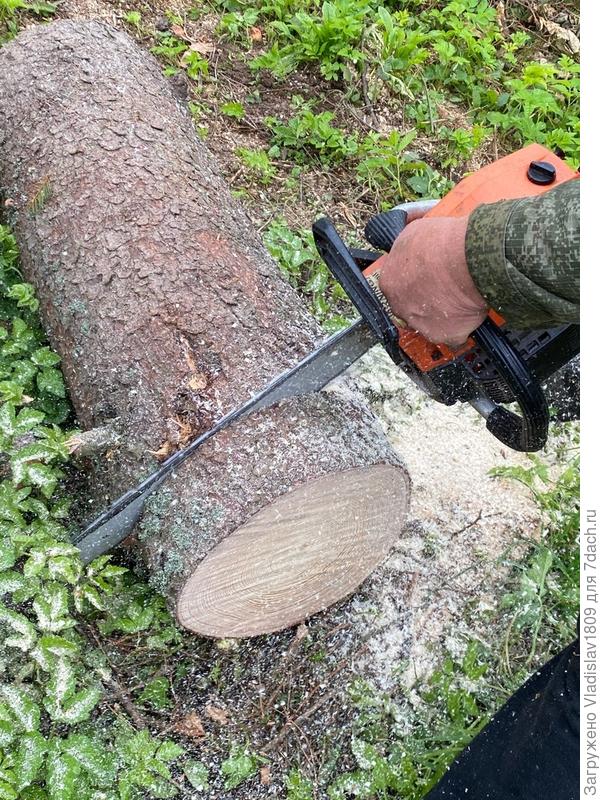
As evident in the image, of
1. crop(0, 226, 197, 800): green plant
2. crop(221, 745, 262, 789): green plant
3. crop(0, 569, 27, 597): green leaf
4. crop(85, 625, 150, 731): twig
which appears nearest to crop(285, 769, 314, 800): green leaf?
crop(221, 745, 262, 789): green plant

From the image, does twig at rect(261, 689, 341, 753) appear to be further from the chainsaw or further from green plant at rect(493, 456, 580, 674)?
the chainsaw

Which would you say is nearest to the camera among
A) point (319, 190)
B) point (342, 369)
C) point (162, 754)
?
point (162, 754)

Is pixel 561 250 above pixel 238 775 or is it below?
above

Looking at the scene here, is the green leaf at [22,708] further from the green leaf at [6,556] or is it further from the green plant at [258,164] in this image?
the green plant at [258,164]

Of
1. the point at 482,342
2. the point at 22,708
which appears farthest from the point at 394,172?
the point at 22,708

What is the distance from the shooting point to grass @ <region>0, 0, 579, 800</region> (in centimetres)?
201

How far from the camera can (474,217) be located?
1.83 m

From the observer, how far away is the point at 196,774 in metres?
2.13

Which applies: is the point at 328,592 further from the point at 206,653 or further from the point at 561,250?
the point at 561,250

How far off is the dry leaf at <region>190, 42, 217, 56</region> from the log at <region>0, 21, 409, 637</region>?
138 centimetres

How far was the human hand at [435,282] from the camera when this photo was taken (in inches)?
73.5


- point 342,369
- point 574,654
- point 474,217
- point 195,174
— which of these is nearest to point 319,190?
point 195,174

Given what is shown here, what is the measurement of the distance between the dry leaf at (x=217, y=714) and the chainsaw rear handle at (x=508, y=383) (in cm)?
128

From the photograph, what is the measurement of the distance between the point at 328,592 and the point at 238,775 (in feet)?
2.02
